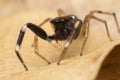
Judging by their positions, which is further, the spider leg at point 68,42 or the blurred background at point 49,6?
the blurred background at point 49,6

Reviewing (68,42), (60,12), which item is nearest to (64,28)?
(60,12)

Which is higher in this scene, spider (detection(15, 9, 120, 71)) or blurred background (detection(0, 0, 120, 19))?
blurred background (detection(0, 0, 120, 19))

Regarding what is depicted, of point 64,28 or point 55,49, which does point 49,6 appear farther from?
point 55,49

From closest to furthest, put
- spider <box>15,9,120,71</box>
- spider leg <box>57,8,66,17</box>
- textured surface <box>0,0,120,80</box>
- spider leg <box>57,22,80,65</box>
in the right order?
textured surface <box>0,0,120,80</box>
spider leg <box>57,22,80,65</box>
spider <box>15,9,120,71</box>
spider leg <box>57,8,66,17</box>

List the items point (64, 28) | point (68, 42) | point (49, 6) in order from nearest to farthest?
1. point (68, 42)
2. point (64, 28)
3. point (49, 6)

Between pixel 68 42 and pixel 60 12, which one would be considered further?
pixel 60 12

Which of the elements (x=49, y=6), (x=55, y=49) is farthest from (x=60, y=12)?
(x=55, y=49)

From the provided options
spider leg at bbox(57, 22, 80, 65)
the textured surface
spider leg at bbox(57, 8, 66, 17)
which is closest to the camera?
the textured surface

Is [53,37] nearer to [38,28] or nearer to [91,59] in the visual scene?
[38,28]

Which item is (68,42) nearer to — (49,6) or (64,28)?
(64,28)

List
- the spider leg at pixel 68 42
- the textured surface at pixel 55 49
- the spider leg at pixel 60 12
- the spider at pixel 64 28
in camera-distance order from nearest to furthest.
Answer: the textured surface at pixel 55 49 < the spider leg at pixel 68 42 < the spider at pixel 64 28 < the spider leg at pixel 60 12

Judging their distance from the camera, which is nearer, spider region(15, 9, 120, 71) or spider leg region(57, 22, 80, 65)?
spider leg region(57, 22, 80, 65)

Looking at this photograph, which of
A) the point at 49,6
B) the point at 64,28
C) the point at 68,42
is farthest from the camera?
the point at 49,6
